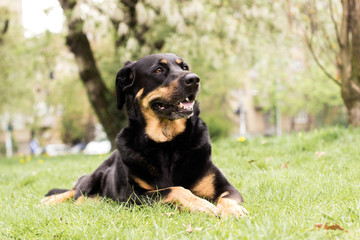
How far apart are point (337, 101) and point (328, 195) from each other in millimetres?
31211

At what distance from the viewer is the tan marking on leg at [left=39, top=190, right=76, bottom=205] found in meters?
4.12

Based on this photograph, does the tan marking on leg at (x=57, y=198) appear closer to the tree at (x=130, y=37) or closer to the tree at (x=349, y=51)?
the tree at (x=349, y=51)

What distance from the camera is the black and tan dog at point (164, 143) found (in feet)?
11.7

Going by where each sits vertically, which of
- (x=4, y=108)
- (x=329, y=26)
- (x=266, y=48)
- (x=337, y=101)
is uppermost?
(x=329, y=26)

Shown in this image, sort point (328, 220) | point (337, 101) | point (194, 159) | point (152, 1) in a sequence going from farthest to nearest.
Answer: point (337, 101) → point (152, 1) → point (194, 159) → point (328, 220)

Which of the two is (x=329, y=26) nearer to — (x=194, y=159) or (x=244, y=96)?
(x=194, y=159)

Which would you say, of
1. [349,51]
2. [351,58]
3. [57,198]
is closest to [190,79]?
[57,198]

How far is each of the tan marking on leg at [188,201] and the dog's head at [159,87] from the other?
756 millimetres

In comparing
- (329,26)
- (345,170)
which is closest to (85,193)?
(345,170)

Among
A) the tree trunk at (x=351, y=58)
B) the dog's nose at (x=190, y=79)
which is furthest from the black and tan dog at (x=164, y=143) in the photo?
the tree trunk at (x=351, y=58)

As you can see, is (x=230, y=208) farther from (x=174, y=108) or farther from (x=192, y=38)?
(x=192, y=38)

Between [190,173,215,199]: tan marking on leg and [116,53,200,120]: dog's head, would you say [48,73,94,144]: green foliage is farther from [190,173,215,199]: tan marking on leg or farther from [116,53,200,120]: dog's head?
[190,173,215,199]: tan marking on leg

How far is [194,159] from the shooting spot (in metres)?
3.66

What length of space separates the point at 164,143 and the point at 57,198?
1.58 meters
